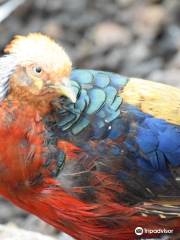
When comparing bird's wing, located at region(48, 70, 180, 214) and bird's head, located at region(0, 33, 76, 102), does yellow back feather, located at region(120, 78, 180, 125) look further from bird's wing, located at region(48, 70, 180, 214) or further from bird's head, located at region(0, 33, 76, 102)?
bird's head, located at region(0, 33, 76, 102)

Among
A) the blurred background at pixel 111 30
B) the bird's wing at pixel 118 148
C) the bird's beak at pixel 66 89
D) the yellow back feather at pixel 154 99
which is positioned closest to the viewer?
the bird's beak at pixel 66 89

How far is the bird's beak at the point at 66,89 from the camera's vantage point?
4.46 meters

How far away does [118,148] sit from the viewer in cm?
463

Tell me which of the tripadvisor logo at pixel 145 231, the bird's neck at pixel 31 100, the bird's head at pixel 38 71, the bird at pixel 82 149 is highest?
the bird's head at pixel 38 71

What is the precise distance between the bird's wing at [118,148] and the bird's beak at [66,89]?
13 cm

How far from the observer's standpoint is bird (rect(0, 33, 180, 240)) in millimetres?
4543

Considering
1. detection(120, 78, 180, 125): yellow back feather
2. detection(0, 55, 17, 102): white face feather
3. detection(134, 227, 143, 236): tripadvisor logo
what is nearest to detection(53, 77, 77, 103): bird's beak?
detection(0, 55, 17, 102): white face feather

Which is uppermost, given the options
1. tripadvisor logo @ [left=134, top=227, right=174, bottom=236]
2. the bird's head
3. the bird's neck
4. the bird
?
the bird's head

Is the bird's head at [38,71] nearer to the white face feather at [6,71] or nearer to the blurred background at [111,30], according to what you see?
the white face feather at [6,71]

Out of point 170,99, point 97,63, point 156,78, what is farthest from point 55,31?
point 170,99

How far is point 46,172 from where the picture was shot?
4.59m

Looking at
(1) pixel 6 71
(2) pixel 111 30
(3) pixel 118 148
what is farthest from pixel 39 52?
(2) pixel 111 30

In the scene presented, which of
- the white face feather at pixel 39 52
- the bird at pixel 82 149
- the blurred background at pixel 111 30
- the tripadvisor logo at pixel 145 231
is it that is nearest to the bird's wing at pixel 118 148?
the bird at pixel 82 149

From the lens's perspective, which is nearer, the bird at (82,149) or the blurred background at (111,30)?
the bird at (82,149)
